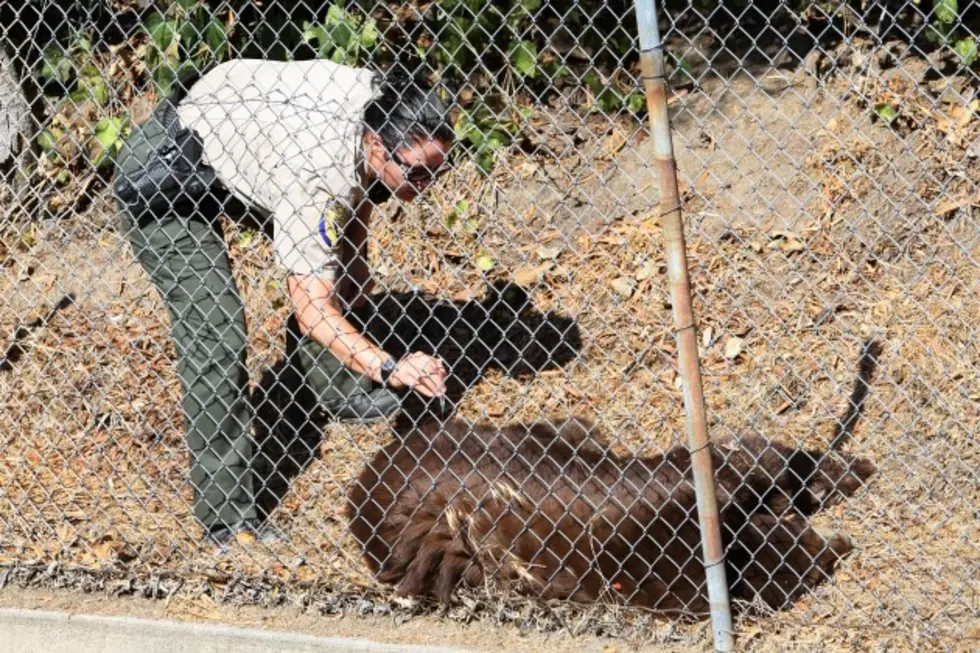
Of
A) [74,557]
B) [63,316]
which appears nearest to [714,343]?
[74,557]

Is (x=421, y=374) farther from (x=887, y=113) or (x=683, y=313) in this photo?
(x=887, y=113)

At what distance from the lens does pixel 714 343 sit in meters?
5.78

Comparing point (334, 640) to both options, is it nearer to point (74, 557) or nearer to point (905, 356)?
point (74, 557)

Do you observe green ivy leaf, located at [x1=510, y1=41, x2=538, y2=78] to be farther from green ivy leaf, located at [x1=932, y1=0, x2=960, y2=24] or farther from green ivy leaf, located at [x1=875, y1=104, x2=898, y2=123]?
green ivy leaf, located at [x1=932, y1=0, x2=960, y2=24]

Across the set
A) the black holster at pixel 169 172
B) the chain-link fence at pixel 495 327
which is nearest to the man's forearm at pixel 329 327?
the chain-link fence at pixel 495 327

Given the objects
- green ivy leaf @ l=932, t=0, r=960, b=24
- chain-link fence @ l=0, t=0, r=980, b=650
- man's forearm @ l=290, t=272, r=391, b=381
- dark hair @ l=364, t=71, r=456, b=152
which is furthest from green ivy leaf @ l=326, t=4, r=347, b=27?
green ivy leaf @ l=932, t=0, r=960, b=24

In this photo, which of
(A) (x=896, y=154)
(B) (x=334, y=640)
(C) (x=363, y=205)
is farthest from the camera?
(A) (x=896, y=154)

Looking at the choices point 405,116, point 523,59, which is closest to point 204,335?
point 405,116

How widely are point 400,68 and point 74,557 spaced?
98.5 inches

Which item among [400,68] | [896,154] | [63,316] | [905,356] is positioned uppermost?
[896,154]

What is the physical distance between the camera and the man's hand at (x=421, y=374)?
4434mm

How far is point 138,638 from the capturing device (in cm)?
414

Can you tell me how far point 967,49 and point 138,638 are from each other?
4.56 meters

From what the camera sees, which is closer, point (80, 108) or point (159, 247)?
point (159, 247)
